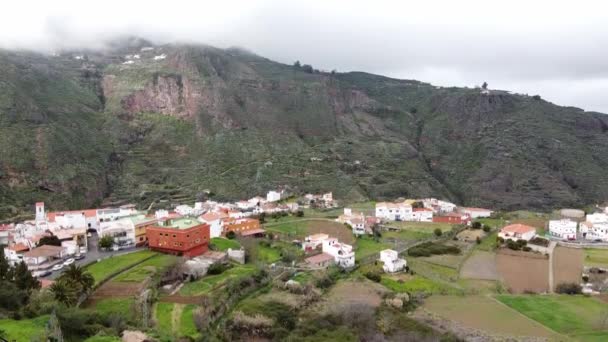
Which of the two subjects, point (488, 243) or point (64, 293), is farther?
point (488, 243)

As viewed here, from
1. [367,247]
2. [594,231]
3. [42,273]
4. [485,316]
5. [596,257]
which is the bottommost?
[485,316]

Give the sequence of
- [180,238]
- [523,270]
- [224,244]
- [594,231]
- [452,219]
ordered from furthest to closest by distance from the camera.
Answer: [452,219]
[594,231]
[224,244]
[523,270]
[180,238]

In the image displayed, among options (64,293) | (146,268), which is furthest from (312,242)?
(64,293)

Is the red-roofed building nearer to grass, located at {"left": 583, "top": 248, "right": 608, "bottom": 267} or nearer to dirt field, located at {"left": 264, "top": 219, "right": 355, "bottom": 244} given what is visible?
dirt field, located at {"left": 264, "top": 219, "right": 355, "bottom": 244}

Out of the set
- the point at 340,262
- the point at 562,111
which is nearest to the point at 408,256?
the point at 340,262

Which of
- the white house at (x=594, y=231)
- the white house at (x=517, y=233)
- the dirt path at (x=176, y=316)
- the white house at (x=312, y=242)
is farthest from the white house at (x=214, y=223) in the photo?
the white house at (x=594, y=231)

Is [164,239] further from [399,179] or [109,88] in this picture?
[109,88]

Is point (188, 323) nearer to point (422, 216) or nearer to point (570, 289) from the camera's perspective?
point (570, 289)
